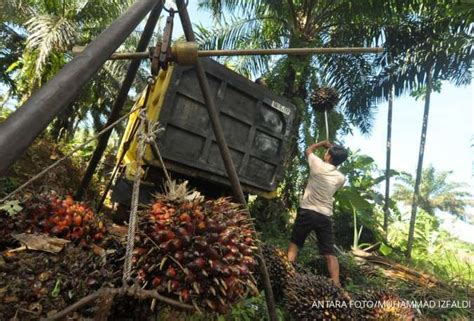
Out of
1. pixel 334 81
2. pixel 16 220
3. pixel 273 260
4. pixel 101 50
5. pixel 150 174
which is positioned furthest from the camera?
pixel 334 81

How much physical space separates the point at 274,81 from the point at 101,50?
22.5 feet

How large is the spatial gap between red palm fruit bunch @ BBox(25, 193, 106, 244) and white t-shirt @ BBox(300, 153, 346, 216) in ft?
10.1

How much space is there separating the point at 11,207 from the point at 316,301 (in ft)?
7.64

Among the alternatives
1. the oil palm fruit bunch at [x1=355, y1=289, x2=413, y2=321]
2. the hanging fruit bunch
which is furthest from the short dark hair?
the hanging fruit bunch

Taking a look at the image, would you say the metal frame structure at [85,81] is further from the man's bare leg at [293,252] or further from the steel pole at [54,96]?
the man's bare leg at [293,252]

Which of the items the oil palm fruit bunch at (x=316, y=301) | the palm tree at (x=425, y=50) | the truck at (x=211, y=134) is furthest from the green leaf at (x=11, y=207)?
the palm tree at (x=425, y=50)

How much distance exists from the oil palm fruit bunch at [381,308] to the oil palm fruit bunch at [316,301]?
7.9 inches

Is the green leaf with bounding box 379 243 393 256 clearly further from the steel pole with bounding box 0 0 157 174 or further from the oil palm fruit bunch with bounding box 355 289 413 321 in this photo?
the steel pole with bounding box 0 0 157 174

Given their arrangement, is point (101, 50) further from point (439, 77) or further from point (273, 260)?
point (439, 77)

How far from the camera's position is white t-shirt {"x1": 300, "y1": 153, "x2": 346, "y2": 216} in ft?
14.8

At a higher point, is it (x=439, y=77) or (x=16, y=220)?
(x=439, y=77)

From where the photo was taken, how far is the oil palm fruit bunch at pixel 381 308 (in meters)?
3.06

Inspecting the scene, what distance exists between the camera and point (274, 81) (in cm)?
806

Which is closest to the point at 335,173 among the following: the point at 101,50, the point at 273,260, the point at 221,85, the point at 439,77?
the point at 273,260
